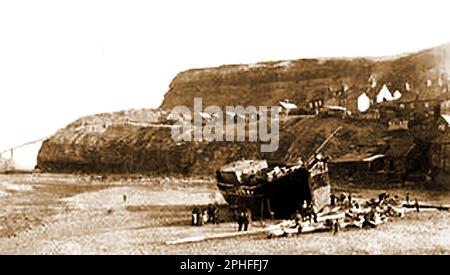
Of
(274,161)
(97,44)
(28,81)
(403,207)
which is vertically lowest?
(403,207)

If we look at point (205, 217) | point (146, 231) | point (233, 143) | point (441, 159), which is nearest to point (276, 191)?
point (205, 217)

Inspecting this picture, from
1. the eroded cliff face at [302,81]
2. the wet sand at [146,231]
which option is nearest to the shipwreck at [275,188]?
the wet sand at [146,231]

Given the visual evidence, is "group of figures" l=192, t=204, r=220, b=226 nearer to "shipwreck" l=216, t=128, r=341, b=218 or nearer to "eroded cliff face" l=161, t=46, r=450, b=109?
"shipwreck" l=216, t=128, r=341, b=218

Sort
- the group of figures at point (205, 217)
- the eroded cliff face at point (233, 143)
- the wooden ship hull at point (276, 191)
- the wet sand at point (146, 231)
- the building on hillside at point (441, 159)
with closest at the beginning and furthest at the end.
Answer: the wet sand at point (146, 231)
the group of figures at point (205, 217)
the wooden ship hull at point (276, 191)
the building on hillside at point (441, 159)
the eroded cliff face at point (233, 143)

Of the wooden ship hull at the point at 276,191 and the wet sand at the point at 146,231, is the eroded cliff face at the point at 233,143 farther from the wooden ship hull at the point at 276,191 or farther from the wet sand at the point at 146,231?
the wet sand at the point at 146,231

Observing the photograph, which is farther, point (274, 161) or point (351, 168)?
point (351, 168)

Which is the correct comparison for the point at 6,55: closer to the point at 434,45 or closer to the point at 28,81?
the point at 28,81

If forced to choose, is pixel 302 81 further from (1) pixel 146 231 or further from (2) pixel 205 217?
(1) pixel 146 231

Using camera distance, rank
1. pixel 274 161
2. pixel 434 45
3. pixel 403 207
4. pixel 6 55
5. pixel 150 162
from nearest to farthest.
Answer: pixel 6 55
pixel 434 45
pixel 403 207
pixel 274 161
pixel 150 162
